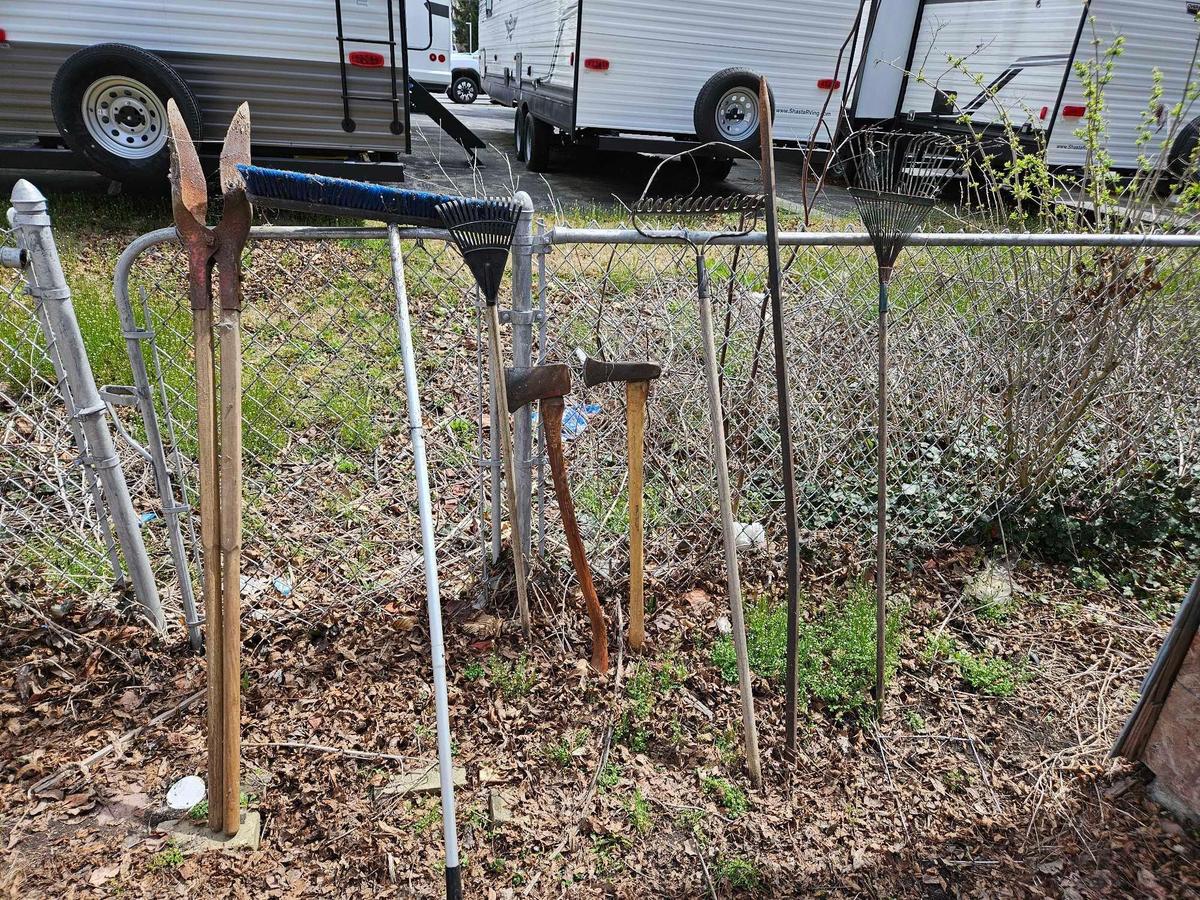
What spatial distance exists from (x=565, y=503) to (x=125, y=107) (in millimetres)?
5395

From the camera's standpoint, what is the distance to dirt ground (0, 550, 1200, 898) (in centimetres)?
184

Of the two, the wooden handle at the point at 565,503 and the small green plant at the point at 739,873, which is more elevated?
the wooden handle at the point at 565,503

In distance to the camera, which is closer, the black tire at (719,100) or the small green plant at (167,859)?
the small green plant at (167,859)

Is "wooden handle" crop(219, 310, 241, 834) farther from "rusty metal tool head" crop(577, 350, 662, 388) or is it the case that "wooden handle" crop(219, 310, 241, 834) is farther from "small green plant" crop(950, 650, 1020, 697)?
"small green plant" crop(950, 650, 1020, 697)

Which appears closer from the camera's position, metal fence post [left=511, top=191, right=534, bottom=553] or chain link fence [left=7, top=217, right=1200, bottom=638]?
metal fence post [left=511, top=191, right=534, bottom=553]

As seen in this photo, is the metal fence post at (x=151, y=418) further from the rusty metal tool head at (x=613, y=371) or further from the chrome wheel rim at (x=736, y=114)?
the chrome wheel rim at (x=736, y=114)

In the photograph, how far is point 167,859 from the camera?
5.81 ft

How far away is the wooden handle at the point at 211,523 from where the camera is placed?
1.67m

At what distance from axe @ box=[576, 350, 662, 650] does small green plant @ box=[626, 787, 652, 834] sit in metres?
0.54

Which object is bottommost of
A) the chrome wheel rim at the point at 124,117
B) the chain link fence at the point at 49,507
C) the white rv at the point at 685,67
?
the chain link fence at the point at 49,507

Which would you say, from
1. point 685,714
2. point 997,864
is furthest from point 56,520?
point 997,864

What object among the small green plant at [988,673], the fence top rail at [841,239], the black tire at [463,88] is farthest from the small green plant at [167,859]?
the black tire at [463,88]

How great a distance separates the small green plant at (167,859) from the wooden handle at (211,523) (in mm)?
139

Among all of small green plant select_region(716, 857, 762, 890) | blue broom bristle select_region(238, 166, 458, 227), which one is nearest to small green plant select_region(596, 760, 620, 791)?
small green plant select_region(716, 857, 762, 890)
